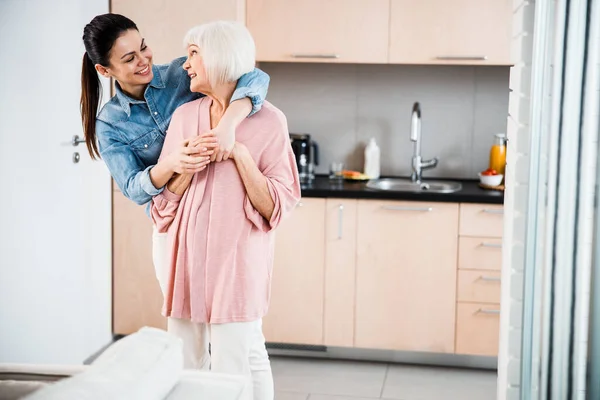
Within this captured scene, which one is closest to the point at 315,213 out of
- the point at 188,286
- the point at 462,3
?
the point at 462,3

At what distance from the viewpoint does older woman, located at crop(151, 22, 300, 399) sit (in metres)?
2.10

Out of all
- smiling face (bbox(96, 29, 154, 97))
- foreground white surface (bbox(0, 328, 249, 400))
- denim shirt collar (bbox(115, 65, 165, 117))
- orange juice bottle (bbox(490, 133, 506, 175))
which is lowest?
foreground white surface (bbox(0, 328, 249, 400))

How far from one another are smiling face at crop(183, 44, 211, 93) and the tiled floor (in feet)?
5.18

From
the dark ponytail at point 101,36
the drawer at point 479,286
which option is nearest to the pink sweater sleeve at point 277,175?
the dark ponytail at point 101,36

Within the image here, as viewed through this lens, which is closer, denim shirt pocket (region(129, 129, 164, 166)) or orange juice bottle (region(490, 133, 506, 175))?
denim shirt pocket (region(129, 129, 164, 166))

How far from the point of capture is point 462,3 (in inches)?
137

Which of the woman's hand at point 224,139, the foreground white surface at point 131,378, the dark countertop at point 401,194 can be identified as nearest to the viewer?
the foreground white surface at point 131,378

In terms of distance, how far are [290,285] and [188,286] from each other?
144 cm

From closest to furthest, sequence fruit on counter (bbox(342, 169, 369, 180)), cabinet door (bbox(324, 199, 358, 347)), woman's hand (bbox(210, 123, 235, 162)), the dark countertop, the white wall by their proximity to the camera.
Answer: the white wall → woman's hand (bbox(210, 123, 235, 162)) → the dark countertop → cabinet door (bbox(324, 199, 358, 347)) → fruit on counter (bbox(342, 169, 369, 180))

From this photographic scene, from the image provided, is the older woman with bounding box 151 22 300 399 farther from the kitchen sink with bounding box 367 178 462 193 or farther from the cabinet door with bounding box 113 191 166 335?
the kitchen sink with bounding box 367 178 462 193

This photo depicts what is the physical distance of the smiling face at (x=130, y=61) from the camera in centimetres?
217

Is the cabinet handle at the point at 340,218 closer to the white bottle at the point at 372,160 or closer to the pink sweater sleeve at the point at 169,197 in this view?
the white bottle at the point at 372,160

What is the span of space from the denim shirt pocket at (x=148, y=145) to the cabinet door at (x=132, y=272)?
1233 mm

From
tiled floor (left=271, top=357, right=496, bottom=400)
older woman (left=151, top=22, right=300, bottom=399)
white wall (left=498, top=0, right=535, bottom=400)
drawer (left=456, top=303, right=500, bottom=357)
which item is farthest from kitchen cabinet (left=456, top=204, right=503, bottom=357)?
older woman (left=151, top=22, right=300, bottom=399)
